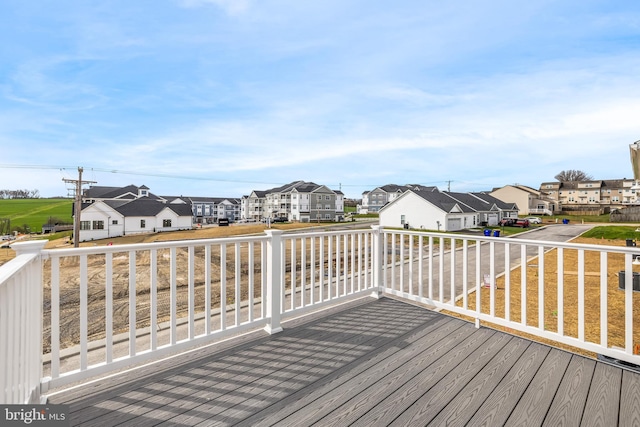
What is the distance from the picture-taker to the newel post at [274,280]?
2.63 metres

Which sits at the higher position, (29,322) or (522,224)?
(29,322)

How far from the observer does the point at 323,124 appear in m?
20.1

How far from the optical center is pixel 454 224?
2505 centimetres

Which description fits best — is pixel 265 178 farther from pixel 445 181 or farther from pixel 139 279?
pixel 139 279

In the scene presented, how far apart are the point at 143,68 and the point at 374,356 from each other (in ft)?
44.2

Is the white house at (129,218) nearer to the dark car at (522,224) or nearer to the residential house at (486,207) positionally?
the residential house at (486,207)

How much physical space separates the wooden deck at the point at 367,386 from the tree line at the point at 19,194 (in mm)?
42378

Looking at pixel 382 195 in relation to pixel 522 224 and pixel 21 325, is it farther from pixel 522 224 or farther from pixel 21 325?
pixel 21 325

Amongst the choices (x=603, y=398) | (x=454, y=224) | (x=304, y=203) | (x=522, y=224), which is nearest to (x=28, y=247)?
(x=603, y=398)

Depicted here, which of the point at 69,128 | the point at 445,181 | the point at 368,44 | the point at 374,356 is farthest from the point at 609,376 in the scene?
the point at 445,181

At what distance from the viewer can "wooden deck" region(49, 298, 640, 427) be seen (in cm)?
157

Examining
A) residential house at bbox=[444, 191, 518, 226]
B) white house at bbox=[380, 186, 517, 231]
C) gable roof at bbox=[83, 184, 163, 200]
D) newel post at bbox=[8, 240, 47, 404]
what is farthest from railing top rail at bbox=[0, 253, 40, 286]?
gable roof at bbox=[83, 184, 163, 200]

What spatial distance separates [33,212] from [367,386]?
44.4 metres

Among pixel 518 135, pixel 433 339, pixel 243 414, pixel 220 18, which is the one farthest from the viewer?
pixel 518 135
